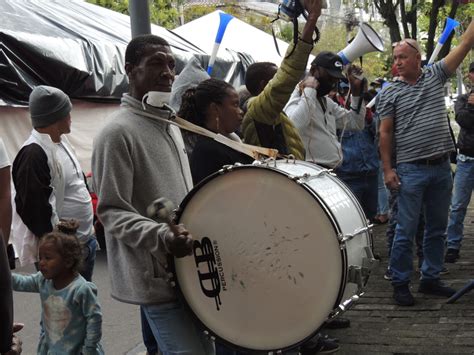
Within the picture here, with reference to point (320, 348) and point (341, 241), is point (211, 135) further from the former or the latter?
point (320, 348)

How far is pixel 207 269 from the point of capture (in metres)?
3.12

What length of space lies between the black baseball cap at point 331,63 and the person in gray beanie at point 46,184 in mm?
1858

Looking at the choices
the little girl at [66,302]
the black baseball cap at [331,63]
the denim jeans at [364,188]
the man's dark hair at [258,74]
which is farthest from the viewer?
the denim jeans at [364,188]

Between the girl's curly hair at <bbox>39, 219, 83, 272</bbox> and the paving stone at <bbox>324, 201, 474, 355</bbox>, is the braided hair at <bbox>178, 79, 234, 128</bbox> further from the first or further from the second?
the paving stone at <bbox>324, 201, 474, 355</bbox>

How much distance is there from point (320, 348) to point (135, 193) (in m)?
2.30

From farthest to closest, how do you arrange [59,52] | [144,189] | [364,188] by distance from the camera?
[59,52], [364,188], [144,189]

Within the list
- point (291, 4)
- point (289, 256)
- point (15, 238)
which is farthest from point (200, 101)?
point (15, 238)

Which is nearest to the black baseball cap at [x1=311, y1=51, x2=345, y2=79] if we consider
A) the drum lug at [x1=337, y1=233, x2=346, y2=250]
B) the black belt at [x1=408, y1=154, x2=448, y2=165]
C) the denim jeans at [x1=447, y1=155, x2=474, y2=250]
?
the black belt at [x1=408, y1=154, x2=448, y2=165]

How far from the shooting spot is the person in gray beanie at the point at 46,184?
14.2 ft

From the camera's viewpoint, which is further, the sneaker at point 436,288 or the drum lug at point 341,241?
the sneaker at point 436,288

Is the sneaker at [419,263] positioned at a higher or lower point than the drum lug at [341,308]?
lower

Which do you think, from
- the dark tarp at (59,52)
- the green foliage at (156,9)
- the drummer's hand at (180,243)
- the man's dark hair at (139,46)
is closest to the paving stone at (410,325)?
the drummer's hand at (180,243)

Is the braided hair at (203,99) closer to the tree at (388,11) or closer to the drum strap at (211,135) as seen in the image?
the drum strap at (211,135)

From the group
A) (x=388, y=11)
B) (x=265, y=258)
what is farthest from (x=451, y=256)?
(x=388, y=11)
